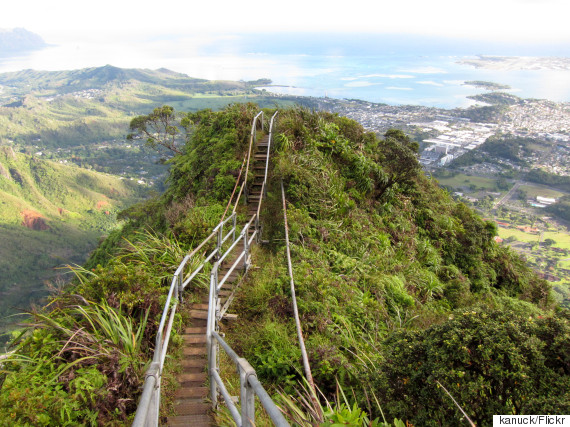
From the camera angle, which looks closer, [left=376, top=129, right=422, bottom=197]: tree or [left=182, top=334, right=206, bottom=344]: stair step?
[left=182, top=334, right=206, bottom=344]: stair step

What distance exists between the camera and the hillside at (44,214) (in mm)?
63094

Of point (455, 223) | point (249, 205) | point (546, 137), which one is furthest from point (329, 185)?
point (546, 137)

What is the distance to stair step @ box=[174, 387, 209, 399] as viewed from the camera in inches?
141

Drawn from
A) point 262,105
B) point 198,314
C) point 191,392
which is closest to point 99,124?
point 262,105

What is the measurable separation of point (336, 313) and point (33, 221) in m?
98.1

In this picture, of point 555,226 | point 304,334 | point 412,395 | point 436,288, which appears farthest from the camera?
point 555,226

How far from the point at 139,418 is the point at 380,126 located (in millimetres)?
42415

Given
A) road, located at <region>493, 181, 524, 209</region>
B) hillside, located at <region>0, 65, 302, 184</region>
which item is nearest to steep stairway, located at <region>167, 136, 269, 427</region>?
road, located at <region>493, 181, 524, 209</region>

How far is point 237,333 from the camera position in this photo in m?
4.82

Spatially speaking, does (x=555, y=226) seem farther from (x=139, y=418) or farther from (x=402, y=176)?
(x=139, y=418)

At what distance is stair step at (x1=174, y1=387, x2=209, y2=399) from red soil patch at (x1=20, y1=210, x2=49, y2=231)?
305ft

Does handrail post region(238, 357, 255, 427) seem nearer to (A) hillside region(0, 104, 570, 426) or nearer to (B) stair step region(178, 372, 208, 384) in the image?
(A) hillside region(0, 104, 570, 426)

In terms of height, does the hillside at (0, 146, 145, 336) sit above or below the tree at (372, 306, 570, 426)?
below

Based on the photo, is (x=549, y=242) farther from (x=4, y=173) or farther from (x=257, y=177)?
(x=4, y=173)
